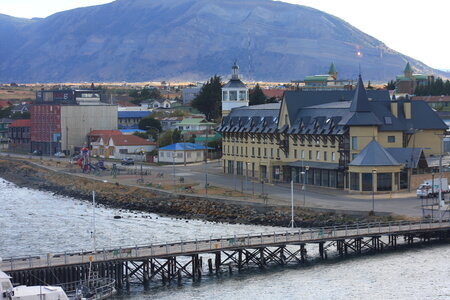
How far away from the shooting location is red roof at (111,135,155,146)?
144675 millimetres

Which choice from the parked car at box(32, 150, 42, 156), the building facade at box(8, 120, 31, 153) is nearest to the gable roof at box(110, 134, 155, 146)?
the parked car at box(32, 150, 42, 156)

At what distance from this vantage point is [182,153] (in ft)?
424

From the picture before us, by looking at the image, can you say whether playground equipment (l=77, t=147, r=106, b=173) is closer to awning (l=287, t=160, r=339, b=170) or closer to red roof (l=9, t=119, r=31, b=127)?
awning (l=287, t=160, r=339, b=170)

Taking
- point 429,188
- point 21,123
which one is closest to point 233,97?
point 429,188

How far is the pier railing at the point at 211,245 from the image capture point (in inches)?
2303

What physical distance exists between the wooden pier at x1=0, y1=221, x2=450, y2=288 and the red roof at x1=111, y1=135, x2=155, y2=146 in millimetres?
74641

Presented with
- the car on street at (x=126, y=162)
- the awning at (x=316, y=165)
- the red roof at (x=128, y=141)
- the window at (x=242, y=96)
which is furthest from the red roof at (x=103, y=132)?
the awning at (x=316, y=165)

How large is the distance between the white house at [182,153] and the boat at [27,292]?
77478 mm

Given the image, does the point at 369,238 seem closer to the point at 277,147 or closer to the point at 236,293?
the point at 236,293

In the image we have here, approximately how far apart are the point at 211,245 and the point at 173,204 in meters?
30.8

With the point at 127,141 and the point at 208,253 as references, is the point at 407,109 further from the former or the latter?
the point at 127,141

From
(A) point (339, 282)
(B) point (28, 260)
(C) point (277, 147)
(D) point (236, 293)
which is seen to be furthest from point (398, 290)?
(C) point (277, 147)

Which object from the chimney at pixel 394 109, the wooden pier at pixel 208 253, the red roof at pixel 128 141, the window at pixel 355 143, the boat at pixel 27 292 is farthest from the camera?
the red roof at pixel 128 141

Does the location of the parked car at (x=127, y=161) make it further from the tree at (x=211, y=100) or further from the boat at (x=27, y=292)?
the boat at (x=27, y=292)
